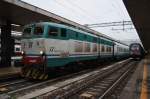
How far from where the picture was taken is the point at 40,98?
8883 millimetres

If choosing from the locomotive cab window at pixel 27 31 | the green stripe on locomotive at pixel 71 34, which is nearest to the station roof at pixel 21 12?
the green stripe on locomotive at pixel 71 34

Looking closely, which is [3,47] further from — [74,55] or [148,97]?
[148,97]

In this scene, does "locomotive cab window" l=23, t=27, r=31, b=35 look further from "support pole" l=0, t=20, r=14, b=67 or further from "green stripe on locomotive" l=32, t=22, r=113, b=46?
"support pole" l=0, t=20, r=14, b=67

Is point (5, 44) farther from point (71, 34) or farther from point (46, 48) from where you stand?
point (46, 48)

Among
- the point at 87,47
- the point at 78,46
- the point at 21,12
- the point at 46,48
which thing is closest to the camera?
the point at 46,48

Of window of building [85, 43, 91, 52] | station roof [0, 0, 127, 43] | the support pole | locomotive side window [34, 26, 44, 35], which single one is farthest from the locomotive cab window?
the support pole

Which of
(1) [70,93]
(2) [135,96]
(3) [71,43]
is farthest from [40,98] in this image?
(3) [71,43]

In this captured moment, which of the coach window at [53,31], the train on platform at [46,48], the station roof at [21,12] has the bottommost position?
the train on platform at [46,48]

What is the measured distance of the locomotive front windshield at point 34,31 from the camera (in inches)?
504

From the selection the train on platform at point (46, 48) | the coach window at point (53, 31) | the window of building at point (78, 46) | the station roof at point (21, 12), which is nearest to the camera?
the train on platform at point (46, 48)

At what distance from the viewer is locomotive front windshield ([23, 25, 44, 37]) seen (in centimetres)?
1279

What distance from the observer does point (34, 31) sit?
1309 centimetres

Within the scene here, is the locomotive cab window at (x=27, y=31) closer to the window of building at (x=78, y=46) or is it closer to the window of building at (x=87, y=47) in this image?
the window of building at (x=78, y=46)

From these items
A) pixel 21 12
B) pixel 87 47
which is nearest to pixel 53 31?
pixel 21 12
